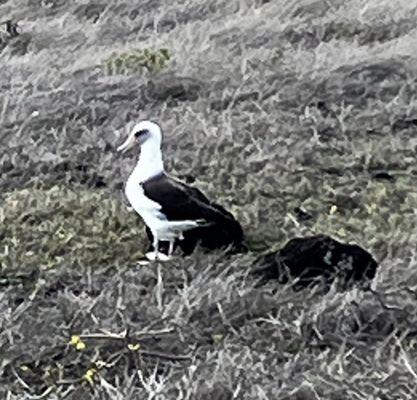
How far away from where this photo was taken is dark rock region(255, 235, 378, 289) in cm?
521

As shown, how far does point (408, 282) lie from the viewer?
5242mm

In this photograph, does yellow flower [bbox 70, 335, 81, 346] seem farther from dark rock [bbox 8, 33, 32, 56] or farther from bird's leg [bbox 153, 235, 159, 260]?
dark rock [bbox 8, 33, 32, 56]

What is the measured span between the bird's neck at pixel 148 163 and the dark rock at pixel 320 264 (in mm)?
901

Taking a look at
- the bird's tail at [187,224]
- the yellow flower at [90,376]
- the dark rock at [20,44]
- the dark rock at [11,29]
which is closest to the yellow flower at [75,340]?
the yellow flower at [90,376]

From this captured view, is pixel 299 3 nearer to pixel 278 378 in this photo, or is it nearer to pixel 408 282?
pixel 408 282

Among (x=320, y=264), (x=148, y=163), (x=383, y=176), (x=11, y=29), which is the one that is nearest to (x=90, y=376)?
(x=320, y=264)

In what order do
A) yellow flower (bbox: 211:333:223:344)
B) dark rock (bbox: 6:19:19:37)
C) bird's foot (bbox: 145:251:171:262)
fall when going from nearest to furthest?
yellow flower (bbox: 211:333:223:344), bird's foot (bbox: 145:251:171:262), dark rock (bbox: 6:19:19:37)

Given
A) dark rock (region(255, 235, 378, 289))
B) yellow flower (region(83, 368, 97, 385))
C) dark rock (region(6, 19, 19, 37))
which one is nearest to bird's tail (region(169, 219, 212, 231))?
dark rock (region(255, 235, 378, 289))

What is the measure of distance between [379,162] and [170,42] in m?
4.14

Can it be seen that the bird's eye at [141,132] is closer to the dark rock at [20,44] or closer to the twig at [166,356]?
the twig at [166,356]

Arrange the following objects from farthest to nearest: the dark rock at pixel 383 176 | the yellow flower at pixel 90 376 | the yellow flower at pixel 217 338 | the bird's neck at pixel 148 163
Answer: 1. the dark rock at pixel 383 176
2. the bird's neck at pixel 148 163
3. the yellow flower at pixel 217 338
4. the yellow flower at pixel 90 376

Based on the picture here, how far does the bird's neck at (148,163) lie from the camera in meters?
6.09

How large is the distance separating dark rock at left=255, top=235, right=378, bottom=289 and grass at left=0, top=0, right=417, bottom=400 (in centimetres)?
9

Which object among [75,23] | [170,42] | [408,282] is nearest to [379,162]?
[408,282]
